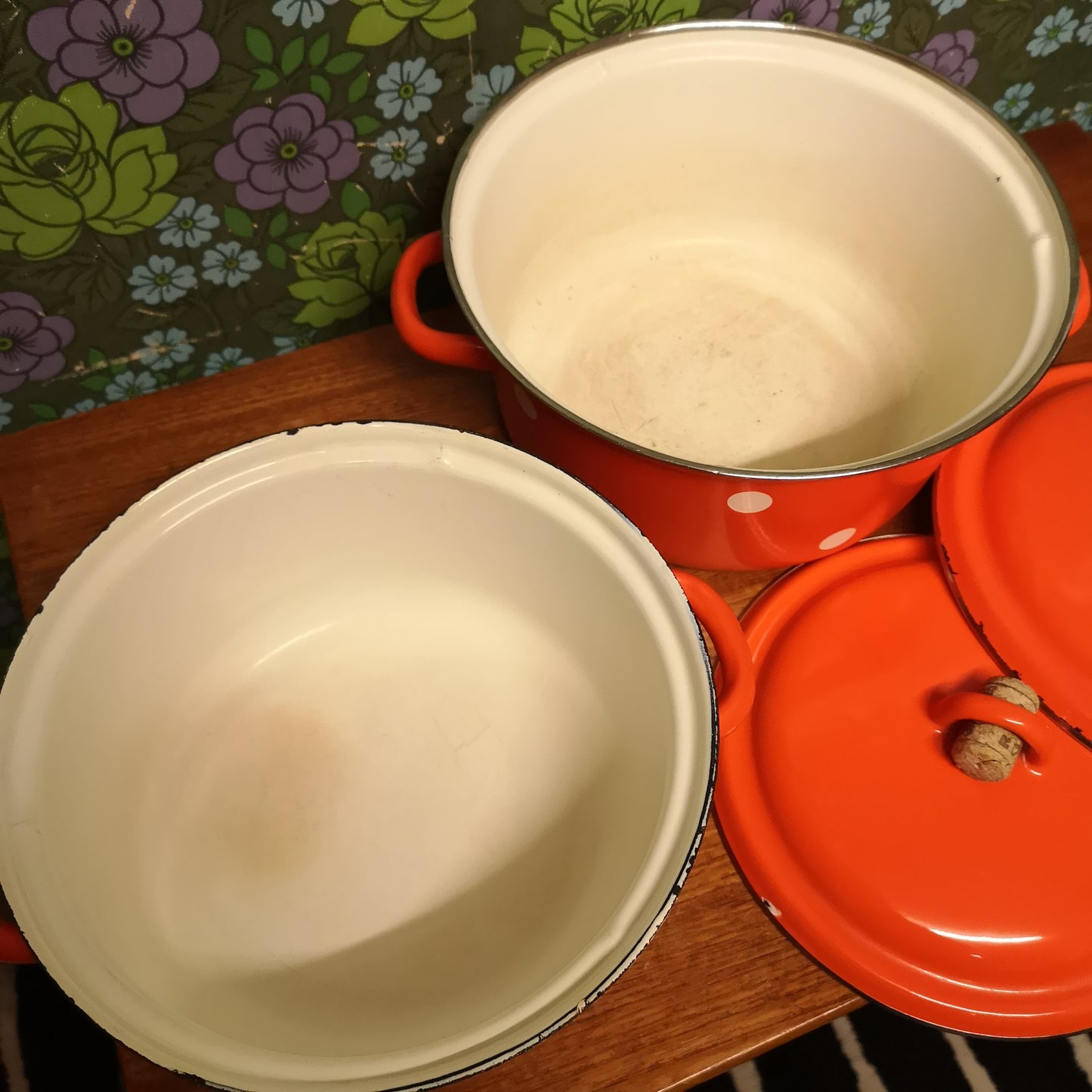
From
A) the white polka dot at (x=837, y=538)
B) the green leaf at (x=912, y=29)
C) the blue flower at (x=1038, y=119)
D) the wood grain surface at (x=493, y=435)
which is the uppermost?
the green leaf at (x=912, y=29)

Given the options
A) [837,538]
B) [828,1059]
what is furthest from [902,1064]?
[837,538]

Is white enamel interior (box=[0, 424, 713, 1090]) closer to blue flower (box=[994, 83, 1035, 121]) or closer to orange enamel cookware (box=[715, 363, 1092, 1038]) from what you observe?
orange enamel cookware (box=[715, 363, 1092, 1038])

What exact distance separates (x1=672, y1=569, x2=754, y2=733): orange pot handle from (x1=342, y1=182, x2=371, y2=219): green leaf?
1.26 ft

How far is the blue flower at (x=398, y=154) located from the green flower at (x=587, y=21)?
0.31 feet

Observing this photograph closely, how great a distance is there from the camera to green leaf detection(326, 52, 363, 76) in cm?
56

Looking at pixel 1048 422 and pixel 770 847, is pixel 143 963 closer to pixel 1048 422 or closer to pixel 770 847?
pixel 770 847

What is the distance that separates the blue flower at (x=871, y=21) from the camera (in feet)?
2.25

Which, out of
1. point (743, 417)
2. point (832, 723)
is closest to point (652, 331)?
point (743, 417)

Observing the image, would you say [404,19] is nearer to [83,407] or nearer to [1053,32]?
[83,407]

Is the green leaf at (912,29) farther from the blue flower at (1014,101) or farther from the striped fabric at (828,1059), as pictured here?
the striped fabric at (828,1059)

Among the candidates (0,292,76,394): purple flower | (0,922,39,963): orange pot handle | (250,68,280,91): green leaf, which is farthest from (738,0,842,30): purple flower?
(0,922,39,963): orange pot handle

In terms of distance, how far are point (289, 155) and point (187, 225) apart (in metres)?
0.09

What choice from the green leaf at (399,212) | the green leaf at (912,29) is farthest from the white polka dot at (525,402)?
the green leaf at (912,29)

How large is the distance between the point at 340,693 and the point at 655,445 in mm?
297
